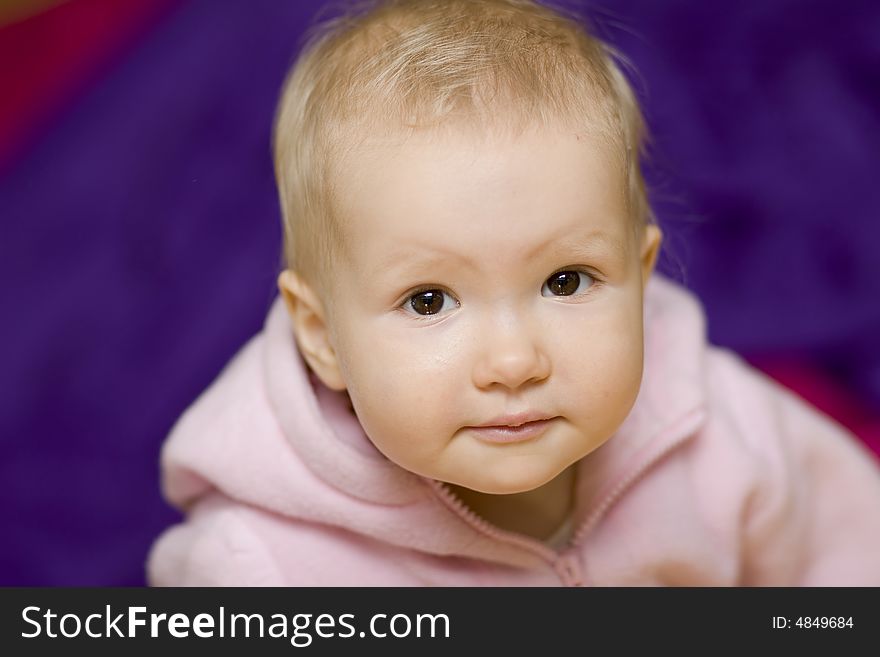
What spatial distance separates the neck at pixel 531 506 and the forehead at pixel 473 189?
0.31m

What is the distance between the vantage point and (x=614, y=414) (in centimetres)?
95

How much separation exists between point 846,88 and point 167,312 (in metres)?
1.02

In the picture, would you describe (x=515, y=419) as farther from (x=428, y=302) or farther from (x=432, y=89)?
(x=432, y=89)

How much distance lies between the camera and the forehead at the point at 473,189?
881 mm

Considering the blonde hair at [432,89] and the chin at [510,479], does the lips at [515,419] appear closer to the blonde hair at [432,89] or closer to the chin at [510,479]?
the chin at [510,479]

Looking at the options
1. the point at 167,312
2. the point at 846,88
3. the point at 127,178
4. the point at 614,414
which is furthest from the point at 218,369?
the point at 846,88

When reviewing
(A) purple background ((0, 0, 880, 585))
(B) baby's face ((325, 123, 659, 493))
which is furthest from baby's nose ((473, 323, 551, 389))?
(A) purple background ((0, 0, 880, 585))

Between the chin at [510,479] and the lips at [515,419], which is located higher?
the lips at [515,419]

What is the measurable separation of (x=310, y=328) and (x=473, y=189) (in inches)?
9.8

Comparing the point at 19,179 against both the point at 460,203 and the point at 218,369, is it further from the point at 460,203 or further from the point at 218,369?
the point at 460,203

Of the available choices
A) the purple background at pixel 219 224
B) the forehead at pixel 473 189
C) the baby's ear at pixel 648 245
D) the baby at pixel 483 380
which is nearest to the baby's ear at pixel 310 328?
the baby at pixel 483 380

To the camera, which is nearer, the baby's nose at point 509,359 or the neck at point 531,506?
the baby's nose at point 509,359

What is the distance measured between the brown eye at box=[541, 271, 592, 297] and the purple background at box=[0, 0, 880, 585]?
580 millimetres

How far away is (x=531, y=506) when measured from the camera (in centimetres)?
117
